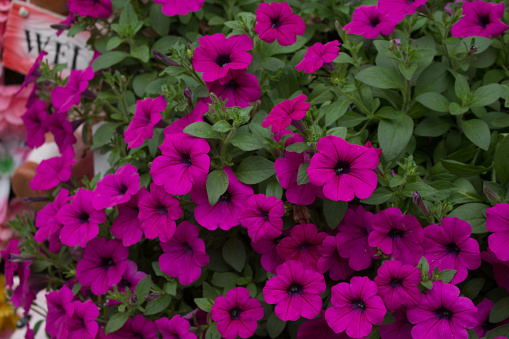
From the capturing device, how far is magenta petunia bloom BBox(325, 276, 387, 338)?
0.82m

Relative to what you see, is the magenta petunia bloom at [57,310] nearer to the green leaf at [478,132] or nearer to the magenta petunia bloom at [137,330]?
the magenta petunia bloom at [137,330]

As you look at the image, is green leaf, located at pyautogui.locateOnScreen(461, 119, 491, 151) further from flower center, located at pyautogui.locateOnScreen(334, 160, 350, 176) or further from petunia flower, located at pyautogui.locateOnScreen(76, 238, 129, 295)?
petunia flower, located at pyautogui.locateOnScreen(76, 238, 129, 295)

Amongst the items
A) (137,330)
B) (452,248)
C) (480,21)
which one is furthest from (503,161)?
(137,330)

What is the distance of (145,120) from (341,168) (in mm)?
402

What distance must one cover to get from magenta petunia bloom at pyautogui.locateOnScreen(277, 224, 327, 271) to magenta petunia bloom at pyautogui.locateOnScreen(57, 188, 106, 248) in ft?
1.19

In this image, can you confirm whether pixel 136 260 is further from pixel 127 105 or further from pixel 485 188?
pixel 485 188

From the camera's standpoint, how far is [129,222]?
1024mm

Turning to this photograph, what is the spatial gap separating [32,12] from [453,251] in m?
1.57

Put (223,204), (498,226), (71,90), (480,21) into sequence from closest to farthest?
1. (498,226)
2. (223,204)
3. (480,21)
4. (71,90)

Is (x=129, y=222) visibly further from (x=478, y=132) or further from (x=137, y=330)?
(x=478, y=132)

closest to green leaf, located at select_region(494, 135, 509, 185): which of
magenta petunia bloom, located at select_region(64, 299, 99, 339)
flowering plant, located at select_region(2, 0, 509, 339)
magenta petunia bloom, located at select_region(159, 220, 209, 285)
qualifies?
flowering plant, located at select_region(2, 0, 509, 339)

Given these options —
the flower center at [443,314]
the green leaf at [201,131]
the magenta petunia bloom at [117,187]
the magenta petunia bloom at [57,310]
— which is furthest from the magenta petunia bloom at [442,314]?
the magenta petunia bloom at [57,310]

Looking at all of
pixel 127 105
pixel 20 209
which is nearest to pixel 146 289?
pixel 127 105

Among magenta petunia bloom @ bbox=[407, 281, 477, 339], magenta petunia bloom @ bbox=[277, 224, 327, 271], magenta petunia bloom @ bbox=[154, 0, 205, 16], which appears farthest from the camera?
magenta petunia bloom @ bbox=[154, 0, 205, 16]
